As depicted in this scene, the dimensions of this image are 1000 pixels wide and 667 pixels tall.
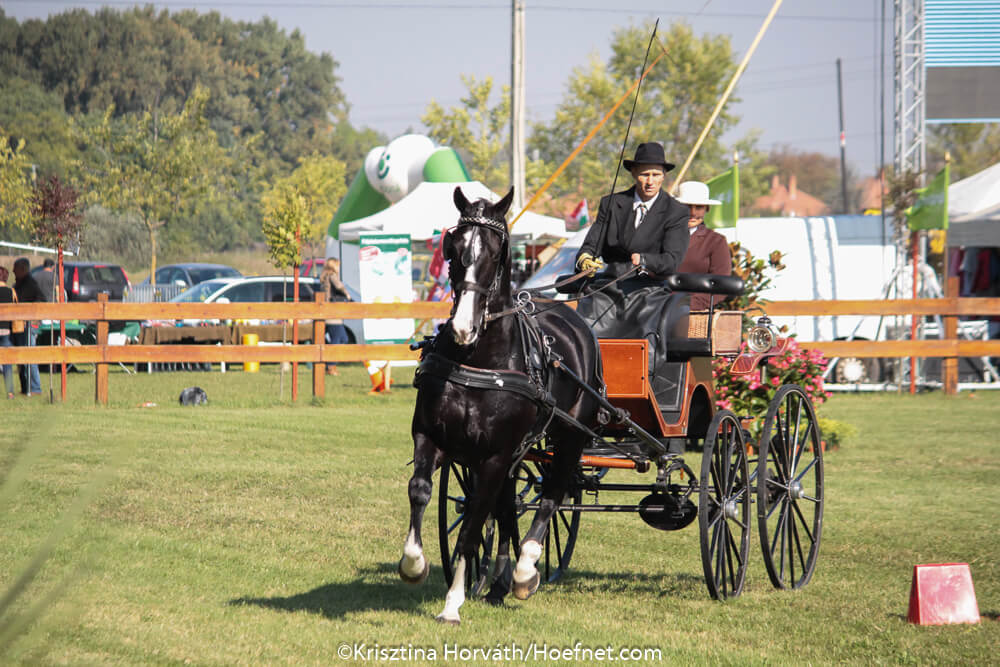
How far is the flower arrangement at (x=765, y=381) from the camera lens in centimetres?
1186

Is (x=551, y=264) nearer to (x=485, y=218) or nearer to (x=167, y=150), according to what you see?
(x=485, y=218)

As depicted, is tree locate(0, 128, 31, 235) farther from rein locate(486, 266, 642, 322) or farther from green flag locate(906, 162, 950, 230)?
rein locate(486, 266, 642, 322)

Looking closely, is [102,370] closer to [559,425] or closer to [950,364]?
[559,425]

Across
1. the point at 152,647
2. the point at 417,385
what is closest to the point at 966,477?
the point at 417,385

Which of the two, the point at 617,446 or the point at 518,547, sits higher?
the point at 617,446

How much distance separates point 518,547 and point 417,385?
1.65m

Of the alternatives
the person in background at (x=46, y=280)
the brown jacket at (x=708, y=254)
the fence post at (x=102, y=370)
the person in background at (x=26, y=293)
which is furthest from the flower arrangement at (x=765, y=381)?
the person in background at (x=46, y=280)

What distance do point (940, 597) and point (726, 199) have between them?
1412 centimetres

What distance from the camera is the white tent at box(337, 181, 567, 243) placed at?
74.7 feet

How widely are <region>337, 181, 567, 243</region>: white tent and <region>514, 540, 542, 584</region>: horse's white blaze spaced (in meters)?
16.7

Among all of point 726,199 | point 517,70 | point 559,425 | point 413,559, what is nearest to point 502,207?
point 559,425

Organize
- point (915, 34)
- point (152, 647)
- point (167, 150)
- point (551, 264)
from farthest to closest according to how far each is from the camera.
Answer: point (167, 150) → point (915, 34) → point (551, 264) → point (152, 647)

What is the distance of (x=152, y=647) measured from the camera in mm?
5074

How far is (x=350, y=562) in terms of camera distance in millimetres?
7277
